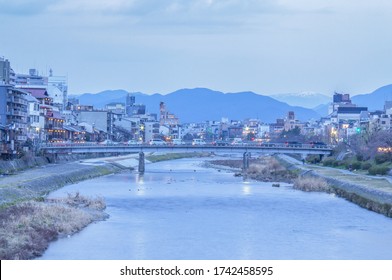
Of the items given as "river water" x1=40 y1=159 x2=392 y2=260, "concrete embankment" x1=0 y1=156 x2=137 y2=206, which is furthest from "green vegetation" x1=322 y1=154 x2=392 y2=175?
"concrete embankment" x1=0 y1=156 x2=137 y2=206

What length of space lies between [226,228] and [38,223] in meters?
6.64

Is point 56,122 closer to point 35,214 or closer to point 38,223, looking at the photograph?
point 35,214

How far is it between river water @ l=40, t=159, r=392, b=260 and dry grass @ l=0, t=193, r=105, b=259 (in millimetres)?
425

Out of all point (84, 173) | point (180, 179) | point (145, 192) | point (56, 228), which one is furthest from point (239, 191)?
point (56, 228)

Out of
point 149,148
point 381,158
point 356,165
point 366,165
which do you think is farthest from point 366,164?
point 149,148

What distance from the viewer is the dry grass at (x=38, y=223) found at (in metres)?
20.7

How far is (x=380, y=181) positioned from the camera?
4206 cm

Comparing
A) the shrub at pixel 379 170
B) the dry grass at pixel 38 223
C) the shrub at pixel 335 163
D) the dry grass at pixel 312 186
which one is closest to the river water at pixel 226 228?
the dry grass at pixel 38 223

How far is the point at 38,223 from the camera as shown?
80.2 feet

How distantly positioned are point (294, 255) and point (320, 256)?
2.33ft

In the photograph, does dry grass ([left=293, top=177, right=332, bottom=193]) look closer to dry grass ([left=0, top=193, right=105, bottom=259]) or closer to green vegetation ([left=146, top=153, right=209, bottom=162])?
dry grass ([left=0, top=193, right=105, bottom=259])

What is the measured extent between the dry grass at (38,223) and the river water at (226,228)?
425 millimetres

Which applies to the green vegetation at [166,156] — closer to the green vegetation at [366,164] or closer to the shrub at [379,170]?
the green vegetation at [366,164]
